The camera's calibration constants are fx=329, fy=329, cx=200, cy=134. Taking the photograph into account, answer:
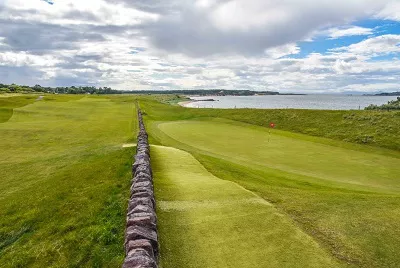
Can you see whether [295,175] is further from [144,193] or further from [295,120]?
[295,120]

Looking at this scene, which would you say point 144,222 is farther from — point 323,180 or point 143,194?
point 323,180

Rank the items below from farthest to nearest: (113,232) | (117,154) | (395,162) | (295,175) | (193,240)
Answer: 1. (395,162)
2. (117,154)
3. (295,175)
4. (113,232)
5. (193,240)

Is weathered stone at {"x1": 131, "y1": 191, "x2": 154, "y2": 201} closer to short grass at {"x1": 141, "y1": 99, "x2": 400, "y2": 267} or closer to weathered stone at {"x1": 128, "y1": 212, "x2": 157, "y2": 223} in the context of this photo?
weathered stone at {"x1": 128, "y1": 212, "x2": 157, "y2": 223}

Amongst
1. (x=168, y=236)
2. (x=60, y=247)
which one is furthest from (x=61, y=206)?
(x=168, y=236)

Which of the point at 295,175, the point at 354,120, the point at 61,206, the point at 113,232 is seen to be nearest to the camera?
the point at 113,232

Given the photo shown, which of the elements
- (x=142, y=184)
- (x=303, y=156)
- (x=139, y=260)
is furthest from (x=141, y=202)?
(x=303, y=156)

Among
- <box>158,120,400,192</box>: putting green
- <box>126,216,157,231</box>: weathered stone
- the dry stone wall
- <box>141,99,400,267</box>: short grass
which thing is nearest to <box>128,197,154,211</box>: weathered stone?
the dry stone wall
